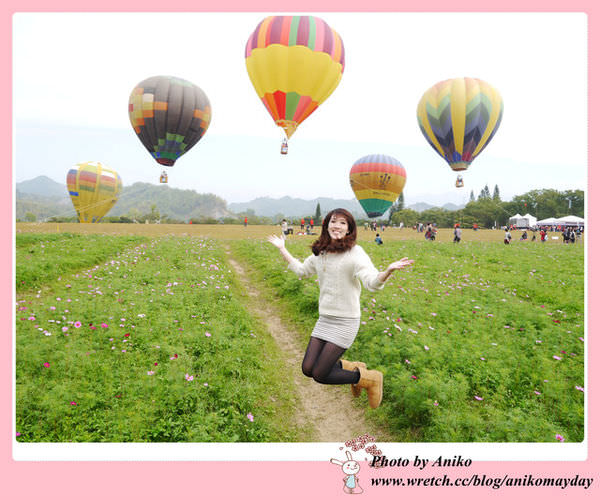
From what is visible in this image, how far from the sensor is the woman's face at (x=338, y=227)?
4398 mm

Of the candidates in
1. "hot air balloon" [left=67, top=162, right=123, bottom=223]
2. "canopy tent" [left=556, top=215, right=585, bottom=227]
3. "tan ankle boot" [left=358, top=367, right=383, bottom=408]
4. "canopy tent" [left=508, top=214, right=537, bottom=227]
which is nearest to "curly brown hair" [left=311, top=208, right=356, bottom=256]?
"tan ankle boot" [left=358, top=367, right=383, bottom=408]

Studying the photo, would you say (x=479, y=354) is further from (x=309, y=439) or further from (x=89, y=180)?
(x=89, y=180)

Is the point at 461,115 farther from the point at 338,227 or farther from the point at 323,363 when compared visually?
the point at 323,363

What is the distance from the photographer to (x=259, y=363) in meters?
6.88

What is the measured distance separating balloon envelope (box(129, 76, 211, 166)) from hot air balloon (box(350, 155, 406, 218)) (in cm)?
1486

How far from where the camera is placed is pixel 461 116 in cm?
2119

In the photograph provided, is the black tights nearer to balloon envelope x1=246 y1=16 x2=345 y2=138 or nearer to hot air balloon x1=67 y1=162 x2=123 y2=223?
balloon envelope x1=246 y1=16 x2=345 y2=138

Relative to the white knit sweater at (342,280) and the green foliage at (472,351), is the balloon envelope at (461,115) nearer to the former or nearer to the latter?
the green foliage at (472,351)

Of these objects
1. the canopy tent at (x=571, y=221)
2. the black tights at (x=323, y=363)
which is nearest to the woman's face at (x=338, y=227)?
the black tights at (x=323, y=363)

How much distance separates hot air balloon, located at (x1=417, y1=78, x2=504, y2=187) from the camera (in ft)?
68.6

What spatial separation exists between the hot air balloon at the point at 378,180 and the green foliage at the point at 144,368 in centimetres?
2277

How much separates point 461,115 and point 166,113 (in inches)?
727

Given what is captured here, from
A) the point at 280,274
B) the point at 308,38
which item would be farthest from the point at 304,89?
the point at 280,274
